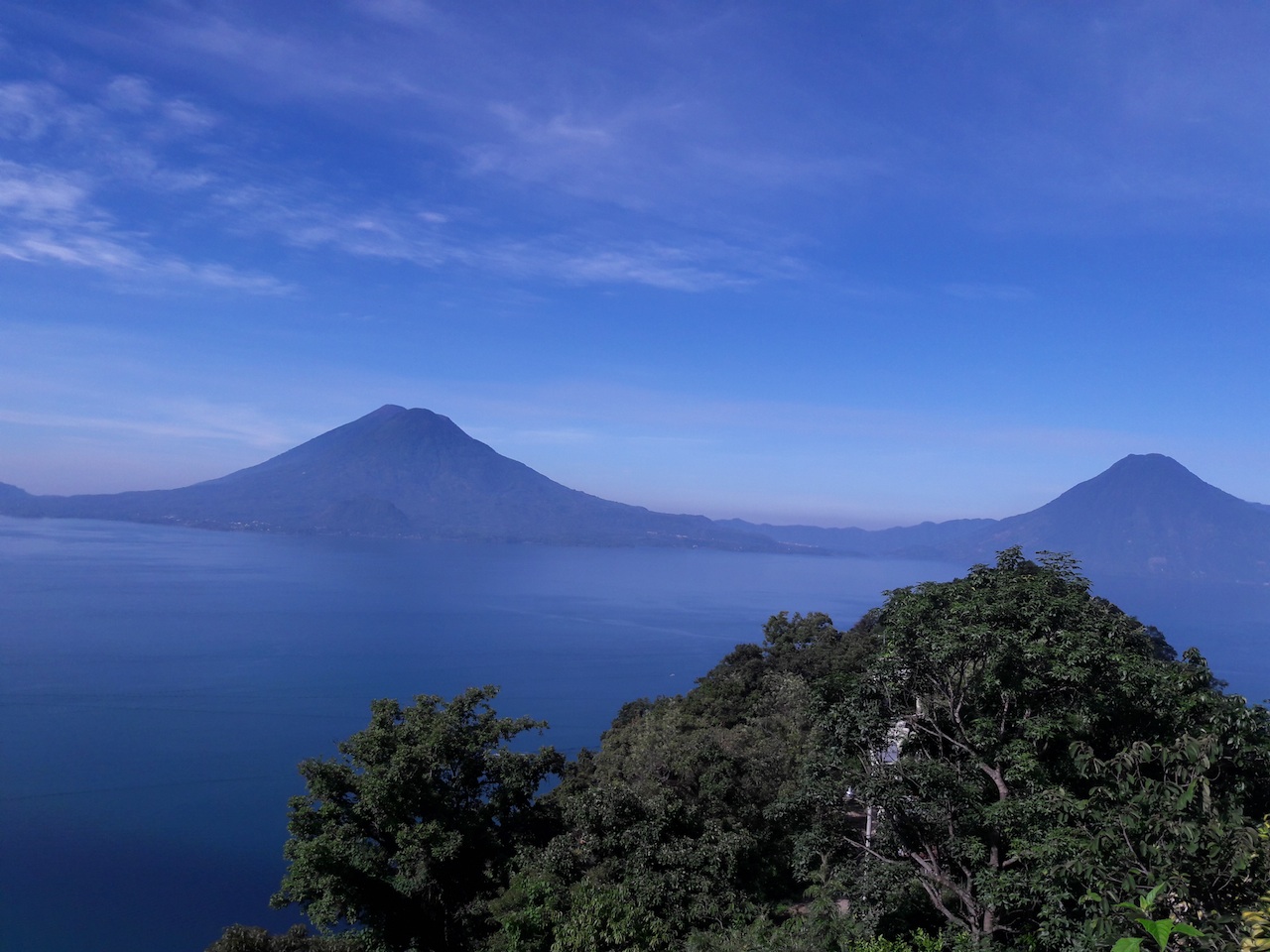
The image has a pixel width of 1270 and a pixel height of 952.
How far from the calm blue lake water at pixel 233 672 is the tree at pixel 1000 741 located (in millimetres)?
13787

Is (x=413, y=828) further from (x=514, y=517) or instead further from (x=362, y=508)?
(x=514, y=517)

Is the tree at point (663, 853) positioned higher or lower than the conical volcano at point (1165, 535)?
lower

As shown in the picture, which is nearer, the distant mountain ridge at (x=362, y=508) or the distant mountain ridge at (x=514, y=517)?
the distant mountain ridge at (x=362, y=508)

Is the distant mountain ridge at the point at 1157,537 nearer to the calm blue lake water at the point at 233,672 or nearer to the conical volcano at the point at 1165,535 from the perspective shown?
the conical volcano at the point at 1165,535

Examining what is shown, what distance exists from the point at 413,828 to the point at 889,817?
219 inches

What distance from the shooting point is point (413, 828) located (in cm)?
925

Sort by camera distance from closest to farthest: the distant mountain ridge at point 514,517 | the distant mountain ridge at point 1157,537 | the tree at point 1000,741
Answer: the tree at point 1000,741
the distant mountain ridge at point 514,517
the distant mountain ridge at point 1157,537

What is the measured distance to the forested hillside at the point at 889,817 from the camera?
4.57m

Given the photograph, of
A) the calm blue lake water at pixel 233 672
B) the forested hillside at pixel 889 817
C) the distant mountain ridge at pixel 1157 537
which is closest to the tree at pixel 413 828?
the forested hillside at pixel 889 817

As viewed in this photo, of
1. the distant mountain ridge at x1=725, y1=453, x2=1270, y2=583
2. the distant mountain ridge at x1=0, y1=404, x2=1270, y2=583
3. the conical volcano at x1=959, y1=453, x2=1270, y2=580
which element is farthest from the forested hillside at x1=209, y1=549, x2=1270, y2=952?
the conical volcano at x1=959, y1=453, x2=1270, y2=580

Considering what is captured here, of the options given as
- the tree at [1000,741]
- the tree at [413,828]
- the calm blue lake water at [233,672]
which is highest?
the tree at [1000,741]

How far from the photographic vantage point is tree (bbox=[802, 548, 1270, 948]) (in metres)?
5.39

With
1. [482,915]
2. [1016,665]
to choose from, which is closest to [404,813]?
[482,915]

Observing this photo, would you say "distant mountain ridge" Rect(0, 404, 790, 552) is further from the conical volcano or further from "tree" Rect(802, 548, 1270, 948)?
"tree" Rect(802, 548, 1270, 948)
